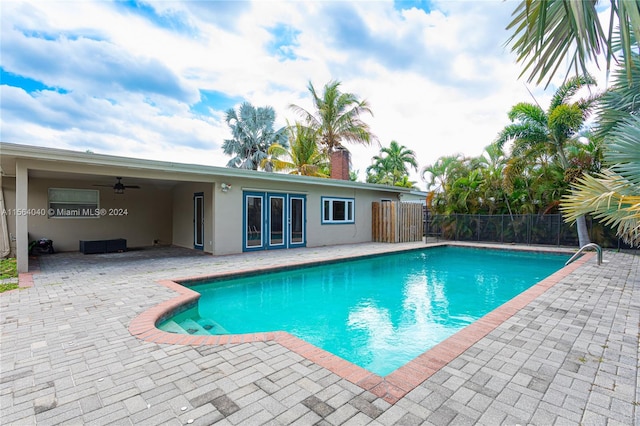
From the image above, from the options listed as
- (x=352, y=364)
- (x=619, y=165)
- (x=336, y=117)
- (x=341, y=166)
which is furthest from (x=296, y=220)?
(x=336, y=117)

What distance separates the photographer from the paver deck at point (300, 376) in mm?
2080

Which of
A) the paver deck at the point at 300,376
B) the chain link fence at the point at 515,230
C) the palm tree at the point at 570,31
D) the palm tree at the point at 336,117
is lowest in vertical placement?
the paver deck at the point at 300,376

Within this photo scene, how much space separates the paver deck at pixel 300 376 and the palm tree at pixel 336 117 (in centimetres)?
1561

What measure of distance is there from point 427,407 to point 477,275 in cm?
730

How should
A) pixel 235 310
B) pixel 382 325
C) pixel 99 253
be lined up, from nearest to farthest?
pixel 382 325, pixel 235 310, pixel 99 253

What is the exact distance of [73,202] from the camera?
35.0 feet

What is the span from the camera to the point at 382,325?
4.79 metres

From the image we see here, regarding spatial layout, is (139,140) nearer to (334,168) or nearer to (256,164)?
(256,164)

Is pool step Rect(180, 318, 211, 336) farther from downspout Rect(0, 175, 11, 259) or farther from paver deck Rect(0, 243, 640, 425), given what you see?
downspout Rect(0, 175, 11, 259)

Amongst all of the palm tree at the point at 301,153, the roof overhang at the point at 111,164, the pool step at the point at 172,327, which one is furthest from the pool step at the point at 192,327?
the palm tree at the point at 301,153

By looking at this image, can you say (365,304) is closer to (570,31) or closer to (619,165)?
(619,165)

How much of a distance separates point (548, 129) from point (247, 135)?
18227 mm

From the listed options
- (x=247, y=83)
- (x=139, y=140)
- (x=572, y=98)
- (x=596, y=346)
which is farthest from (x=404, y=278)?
(x=139, y=140)

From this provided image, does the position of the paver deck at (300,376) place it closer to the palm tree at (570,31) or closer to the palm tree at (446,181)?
the palm tree at (570,31)
